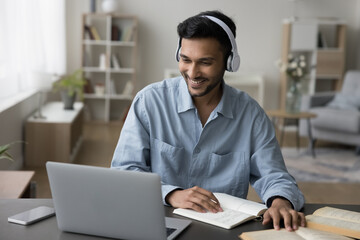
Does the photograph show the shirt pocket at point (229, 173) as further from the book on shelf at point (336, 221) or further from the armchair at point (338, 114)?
the armchair at point (338, 114)

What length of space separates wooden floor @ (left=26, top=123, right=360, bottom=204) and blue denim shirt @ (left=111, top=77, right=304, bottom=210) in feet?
6.79

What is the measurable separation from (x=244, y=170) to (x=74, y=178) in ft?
2.36

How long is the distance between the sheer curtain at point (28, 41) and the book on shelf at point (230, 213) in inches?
129

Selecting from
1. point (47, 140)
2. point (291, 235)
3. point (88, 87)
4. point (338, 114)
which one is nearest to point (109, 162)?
point (47, 140)

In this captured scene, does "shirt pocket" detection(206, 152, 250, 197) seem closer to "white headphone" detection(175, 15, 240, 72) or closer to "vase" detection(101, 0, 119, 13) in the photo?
"white headphone" detection(175, 15, 240, 72)

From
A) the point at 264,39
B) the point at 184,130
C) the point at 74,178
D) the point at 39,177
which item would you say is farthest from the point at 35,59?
the point at 74,178

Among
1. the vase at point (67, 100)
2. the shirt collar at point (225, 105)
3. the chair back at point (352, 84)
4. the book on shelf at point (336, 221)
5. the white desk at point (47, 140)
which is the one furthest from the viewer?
the chair back at point (352, 84)

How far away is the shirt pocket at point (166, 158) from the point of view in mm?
1711

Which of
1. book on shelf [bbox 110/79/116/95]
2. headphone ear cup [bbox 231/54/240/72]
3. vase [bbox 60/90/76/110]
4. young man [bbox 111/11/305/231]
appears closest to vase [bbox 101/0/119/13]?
book on shelf [bbox 110/79/116/95]

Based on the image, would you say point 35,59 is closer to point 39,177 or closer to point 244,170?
point 39,177

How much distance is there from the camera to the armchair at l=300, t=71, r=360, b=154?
548cm

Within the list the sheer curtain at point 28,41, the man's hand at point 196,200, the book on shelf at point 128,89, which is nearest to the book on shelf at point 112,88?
the book on shelf at point 128,89

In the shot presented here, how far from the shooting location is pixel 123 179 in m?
1.13

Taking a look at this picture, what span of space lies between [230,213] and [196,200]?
101mm
